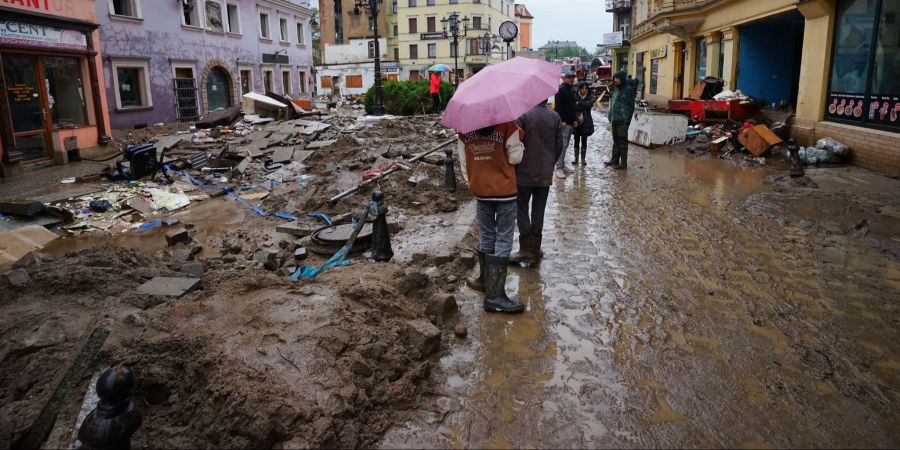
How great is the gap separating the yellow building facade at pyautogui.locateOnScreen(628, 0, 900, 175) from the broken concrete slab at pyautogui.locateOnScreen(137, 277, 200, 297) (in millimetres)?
11038

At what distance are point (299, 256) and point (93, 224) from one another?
4.37 m

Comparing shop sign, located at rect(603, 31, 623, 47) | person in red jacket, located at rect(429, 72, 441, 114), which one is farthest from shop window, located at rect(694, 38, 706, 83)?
shop sign, located at rect(603, 31, 623, 47)

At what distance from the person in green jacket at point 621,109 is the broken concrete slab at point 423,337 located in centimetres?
839

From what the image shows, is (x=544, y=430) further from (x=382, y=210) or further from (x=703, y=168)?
(x=703, y=168)

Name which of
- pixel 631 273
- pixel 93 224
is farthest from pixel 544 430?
pixel 93 224

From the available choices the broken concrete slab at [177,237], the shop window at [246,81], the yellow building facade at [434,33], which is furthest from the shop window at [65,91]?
the yellow building facade at [434,33]

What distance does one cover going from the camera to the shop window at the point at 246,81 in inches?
1177

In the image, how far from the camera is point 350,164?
1198 centimetres

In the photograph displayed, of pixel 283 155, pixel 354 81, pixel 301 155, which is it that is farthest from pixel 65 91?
pixel 354 81

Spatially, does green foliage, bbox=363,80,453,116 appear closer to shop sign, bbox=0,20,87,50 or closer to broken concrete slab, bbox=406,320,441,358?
shop sign, bbox=0,20,87,50

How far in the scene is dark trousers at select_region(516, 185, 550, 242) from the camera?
5.59 metres

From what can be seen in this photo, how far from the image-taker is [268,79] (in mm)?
32781

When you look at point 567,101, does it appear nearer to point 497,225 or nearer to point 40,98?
point 497,225

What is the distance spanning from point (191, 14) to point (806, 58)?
941 inches
